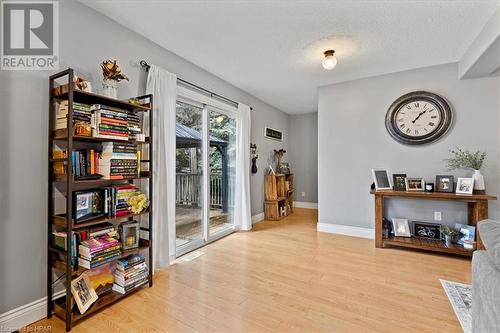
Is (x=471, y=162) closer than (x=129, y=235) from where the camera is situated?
No

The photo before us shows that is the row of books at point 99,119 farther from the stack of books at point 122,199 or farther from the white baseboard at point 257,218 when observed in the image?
the white baseboard at point 257,218

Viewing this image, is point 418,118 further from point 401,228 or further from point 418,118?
point 401,228

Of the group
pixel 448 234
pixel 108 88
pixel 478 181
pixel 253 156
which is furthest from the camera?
pixel 253 156

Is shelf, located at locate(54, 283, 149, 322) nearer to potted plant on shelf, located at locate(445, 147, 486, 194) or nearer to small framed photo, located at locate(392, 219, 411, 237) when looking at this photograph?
small framed photo, located at locate(392, 219, 411, 237)

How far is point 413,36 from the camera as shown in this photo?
2500mm

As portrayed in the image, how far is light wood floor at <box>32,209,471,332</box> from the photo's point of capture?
1685mm

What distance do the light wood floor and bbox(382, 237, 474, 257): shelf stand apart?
0.09 meters

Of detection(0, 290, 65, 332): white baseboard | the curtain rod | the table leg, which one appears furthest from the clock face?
detection(0, 290, 65, 332): white baseboard

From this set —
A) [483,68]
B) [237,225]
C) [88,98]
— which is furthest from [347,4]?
[237,225]

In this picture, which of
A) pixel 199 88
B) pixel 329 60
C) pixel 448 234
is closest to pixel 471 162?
pixel 448 234

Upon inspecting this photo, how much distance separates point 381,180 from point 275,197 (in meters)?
2.12

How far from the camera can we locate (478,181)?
2.88m

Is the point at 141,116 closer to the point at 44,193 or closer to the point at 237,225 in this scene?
the point at 44,193

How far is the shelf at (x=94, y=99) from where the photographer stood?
1729 millimetres
